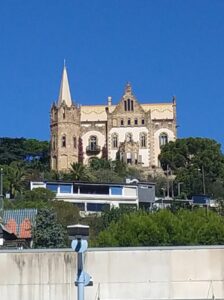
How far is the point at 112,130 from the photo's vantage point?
376 ft

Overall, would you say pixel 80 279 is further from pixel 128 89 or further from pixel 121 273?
pixel 128 89

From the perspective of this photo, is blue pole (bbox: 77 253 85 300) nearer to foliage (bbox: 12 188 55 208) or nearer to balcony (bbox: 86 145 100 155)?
foliage (bbox: 12 188 55 208)

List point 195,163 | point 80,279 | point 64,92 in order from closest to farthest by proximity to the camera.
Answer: point 80,279
point 195,163
point 64,92

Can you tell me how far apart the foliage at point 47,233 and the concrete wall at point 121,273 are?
21.2 meters

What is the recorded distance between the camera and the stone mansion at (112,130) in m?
111

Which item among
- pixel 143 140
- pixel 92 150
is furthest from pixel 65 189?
pixel 143 140

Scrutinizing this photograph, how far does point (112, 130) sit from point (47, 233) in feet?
234

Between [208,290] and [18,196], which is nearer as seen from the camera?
[208,290]

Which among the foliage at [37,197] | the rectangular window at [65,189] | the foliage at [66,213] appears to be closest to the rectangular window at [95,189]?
the rectangular window at [65,189]

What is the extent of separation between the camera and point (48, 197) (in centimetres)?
7031

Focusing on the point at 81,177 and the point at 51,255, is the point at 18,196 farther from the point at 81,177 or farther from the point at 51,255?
the point at 51,255

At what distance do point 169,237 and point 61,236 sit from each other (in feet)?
22.6

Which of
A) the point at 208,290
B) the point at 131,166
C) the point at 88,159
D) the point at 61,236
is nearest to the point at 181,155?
the point at 131,166

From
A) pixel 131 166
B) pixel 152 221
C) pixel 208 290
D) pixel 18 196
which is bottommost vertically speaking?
pixel 208 290
